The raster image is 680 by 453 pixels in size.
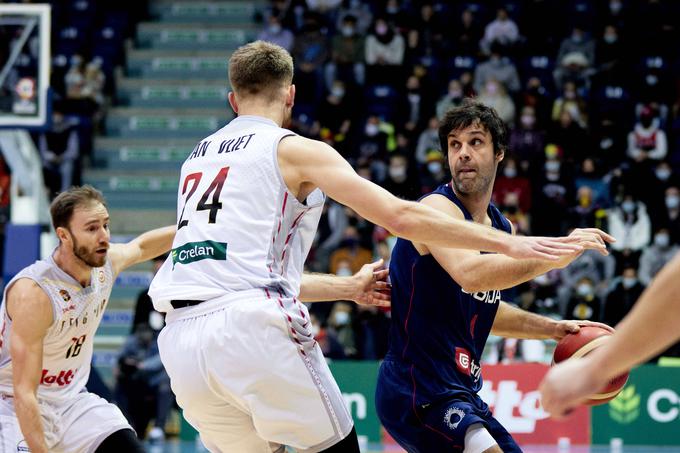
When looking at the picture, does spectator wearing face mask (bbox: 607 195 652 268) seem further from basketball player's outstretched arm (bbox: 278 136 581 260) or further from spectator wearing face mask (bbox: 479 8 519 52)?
basketball player's outstretched arm (bbox: 278 136 581 260)

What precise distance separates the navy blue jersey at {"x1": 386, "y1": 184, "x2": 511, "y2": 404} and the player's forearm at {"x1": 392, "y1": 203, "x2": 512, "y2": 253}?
2.92ft

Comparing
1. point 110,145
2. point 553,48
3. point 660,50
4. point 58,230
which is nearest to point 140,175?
point 110,145

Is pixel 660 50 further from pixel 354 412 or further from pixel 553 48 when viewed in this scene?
pixel 354 412

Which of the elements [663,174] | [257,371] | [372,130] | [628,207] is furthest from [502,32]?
[257,371]

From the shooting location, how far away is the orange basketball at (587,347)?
15.6 ft

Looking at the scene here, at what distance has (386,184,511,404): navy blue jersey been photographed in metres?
5.01

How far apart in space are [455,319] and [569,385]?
236cm

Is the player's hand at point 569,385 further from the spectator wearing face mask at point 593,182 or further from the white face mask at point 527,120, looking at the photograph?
the white face mask at point 527,120

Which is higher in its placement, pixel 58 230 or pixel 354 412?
pixel 58 230

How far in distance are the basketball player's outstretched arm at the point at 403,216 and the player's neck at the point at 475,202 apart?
1064 millimetres

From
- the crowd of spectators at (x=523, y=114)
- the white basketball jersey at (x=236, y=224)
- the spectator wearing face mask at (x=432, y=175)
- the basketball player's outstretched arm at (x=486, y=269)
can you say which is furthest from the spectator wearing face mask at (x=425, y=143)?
the white basketball jersey at (x=236, y=224)

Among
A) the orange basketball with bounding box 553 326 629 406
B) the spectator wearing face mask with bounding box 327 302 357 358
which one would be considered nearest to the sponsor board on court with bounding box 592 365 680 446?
the spectator wearing face mask with bounding box 327 302 357 358

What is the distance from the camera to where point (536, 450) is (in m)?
11.5

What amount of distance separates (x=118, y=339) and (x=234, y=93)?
11.6 metres
